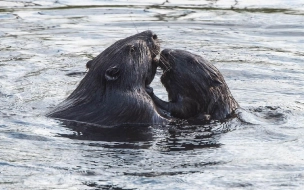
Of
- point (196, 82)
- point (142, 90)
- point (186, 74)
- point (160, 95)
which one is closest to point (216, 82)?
point (196, 82)

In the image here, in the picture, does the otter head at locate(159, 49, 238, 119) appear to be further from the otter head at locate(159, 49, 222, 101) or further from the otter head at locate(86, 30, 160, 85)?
the otter head at locate(86, 30, 160, 85)

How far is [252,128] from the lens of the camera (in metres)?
9.23

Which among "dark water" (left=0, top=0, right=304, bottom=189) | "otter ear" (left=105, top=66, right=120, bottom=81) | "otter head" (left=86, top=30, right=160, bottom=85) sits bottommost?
"dark water" (left=0, top=0, right=304, bottom=189)

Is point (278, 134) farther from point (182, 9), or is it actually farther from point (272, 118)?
point (182, 9)

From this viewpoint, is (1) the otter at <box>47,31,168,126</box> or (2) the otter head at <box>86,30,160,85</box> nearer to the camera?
(1) the otter at <box>47,31,168,126</box>

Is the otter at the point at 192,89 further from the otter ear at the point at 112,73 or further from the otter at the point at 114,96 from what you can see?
the otter ear at the point at 112,73

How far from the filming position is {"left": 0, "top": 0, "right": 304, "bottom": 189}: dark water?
7477 millimetres

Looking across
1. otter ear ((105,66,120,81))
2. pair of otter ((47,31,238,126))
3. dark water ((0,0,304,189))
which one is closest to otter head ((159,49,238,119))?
pair of otter ((47,31,238,126))

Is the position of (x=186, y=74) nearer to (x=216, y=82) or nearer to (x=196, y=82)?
(x=196, y=82)

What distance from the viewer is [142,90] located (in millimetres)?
9461

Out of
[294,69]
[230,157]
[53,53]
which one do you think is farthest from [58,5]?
[230,157]

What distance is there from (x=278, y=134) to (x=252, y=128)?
0.37 metres

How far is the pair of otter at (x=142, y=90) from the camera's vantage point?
9211mm

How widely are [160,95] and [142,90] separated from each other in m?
1.54
